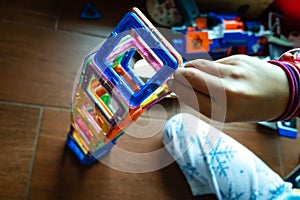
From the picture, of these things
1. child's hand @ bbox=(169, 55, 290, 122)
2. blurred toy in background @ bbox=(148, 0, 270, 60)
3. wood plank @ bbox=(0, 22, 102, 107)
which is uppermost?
child's hand @ bbox=(169, 55, 290, 122)

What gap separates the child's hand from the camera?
0.49 meters

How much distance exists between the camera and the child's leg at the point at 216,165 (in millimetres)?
867

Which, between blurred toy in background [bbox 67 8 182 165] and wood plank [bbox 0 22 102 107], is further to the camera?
wood plank [bbox 0 22 102 107]

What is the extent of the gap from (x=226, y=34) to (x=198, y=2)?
0.15m

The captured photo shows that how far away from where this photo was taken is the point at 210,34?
41.5 inches

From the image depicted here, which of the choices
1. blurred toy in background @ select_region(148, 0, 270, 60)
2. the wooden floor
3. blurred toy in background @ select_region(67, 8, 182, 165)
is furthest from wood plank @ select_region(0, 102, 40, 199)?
blurred toy in background @ select_region(148, 0, 270, 60)

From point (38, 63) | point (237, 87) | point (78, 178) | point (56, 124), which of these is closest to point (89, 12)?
point (38, 63)

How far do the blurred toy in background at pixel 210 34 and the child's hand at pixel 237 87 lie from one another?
0.50 meters

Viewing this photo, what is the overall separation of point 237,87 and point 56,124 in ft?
1.81

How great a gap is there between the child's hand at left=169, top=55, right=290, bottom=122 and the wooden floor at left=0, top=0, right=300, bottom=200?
45 cm

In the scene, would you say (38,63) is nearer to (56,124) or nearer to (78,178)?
(56,124)

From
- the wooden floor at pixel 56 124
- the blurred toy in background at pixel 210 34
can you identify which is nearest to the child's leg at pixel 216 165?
the wooden floor at pixel 56 124

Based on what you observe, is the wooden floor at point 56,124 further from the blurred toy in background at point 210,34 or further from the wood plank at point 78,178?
the blurred toy in background at point 210,34

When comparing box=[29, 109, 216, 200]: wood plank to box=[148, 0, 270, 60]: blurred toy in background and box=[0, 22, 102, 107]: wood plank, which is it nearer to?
box=[0, 22, 102, 107]: wood plank
